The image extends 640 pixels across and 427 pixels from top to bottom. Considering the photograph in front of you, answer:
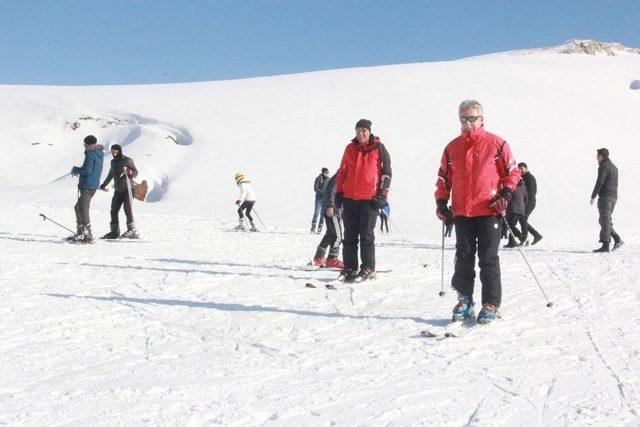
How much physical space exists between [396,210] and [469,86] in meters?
24.0

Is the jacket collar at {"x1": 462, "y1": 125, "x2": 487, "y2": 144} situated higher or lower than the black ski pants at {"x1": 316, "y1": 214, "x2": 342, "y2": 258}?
higher

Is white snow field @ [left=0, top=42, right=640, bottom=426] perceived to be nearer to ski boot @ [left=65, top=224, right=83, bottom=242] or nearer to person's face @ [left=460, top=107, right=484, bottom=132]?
ski boot @ [left=65, top=224, right=83, bottom=242]

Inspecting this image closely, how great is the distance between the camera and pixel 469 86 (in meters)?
Result: 42.3

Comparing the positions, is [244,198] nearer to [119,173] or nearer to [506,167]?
[119,173]

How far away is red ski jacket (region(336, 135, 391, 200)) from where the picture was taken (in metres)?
6.50

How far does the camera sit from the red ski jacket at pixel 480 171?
4613 millimetres

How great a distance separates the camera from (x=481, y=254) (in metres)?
4.71

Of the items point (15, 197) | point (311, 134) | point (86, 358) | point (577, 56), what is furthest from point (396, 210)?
point (577, 56)

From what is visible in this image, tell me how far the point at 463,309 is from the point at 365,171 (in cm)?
227

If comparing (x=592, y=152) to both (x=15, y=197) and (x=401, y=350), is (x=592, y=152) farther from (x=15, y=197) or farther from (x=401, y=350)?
(x=401, y=350)

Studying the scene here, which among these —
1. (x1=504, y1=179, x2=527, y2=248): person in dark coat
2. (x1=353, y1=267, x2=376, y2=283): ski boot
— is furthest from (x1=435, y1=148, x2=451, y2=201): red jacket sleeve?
(x1=504, y1=179, x2=527, y2=248): person in dark coat

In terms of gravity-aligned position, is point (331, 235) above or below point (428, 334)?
above

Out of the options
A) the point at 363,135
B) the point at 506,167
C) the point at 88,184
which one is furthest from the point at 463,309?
the point at 88,184

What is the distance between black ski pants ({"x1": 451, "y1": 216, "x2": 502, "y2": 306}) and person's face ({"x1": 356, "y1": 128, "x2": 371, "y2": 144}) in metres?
2.02
